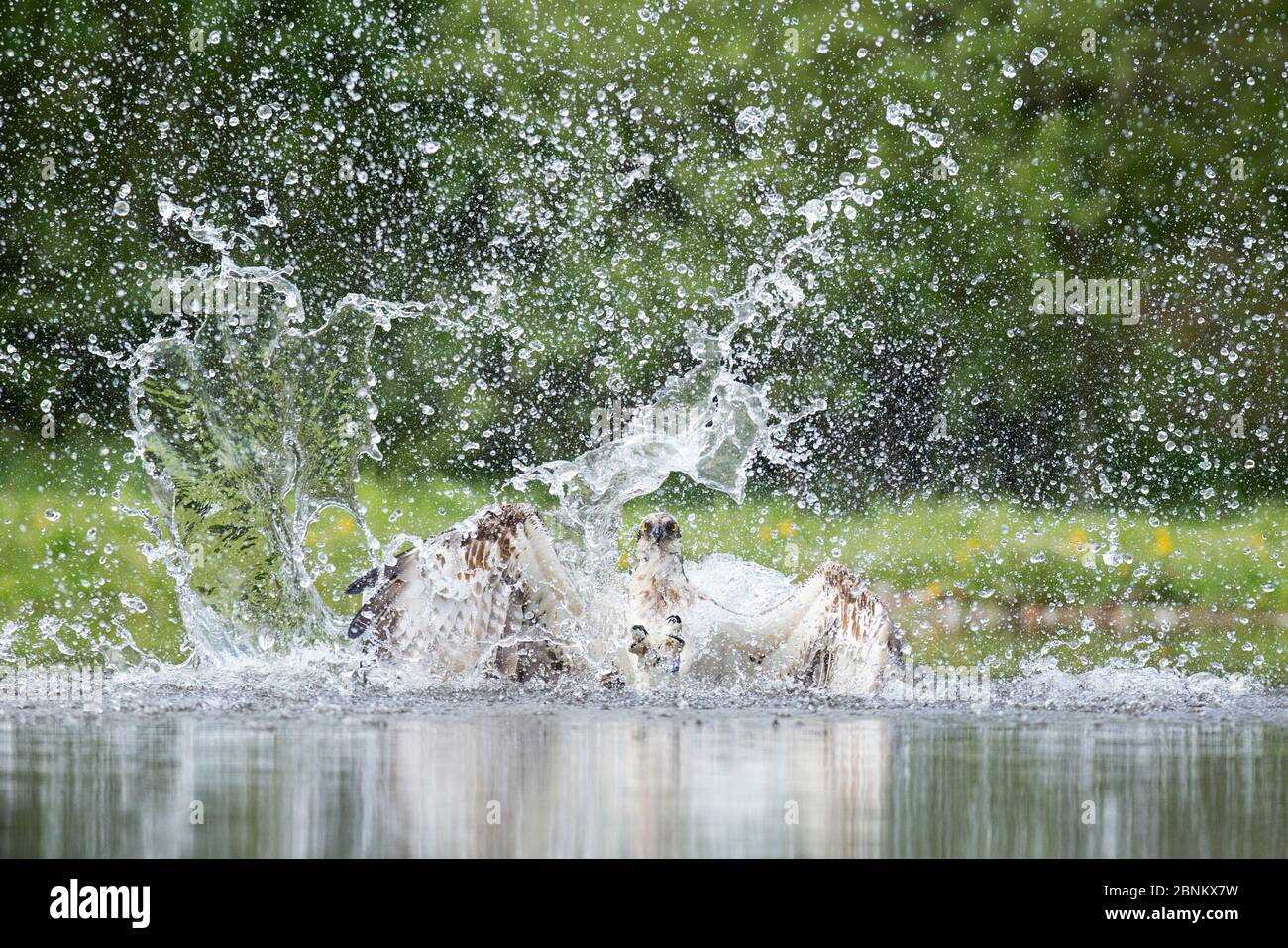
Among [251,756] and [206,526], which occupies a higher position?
[206,526]

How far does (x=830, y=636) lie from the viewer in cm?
873

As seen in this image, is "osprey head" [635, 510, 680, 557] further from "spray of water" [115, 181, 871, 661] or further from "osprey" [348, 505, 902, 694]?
"spray of water" [115, 181, 871, 661]

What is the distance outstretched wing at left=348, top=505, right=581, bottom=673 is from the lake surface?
0.65 metres

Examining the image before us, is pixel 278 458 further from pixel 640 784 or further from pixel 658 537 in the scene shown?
pixel 640 784

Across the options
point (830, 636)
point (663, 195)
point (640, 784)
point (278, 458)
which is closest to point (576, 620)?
point (830, 636)

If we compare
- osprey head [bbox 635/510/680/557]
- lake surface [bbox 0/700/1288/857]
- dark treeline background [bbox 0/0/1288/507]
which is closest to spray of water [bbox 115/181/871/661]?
osprey head [bbox 635/510/680/557]

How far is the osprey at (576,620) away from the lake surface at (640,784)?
67 centimetres

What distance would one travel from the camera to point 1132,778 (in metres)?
6.12

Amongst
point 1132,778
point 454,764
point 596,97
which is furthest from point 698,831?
point 596,97

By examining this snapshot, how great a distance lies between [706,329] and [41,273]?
517 centimetres

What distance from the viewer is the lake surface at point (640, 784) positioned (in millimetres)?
4887

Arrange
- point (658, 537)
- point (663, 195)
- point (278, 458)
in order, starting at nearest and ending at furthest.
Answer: point (658, 537) → point (278, 458) → point (663, 195)

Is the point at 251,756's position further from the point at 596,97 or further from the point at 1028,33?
the point at 1028,33

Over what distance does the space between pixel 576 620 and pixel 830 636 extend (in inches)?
42.2
